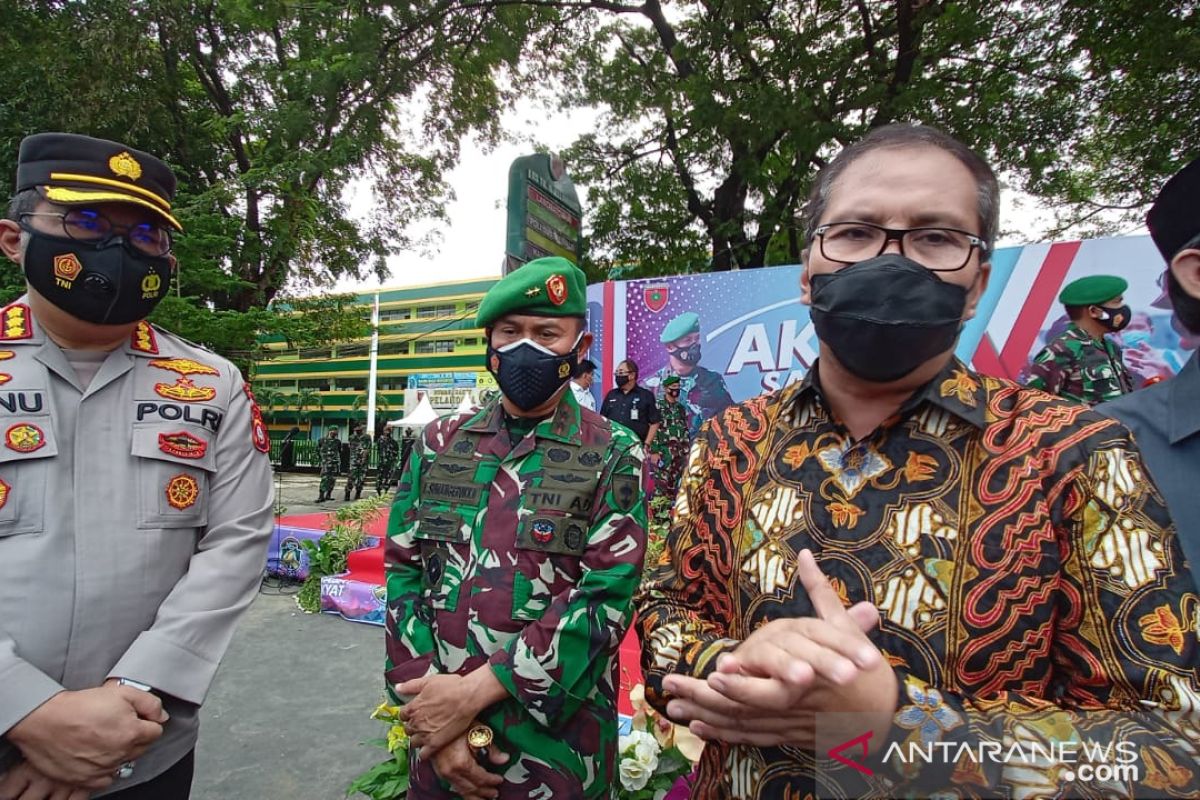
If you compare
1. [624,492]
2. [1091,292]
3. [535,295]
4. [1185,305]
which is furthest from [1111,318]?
[535,295]

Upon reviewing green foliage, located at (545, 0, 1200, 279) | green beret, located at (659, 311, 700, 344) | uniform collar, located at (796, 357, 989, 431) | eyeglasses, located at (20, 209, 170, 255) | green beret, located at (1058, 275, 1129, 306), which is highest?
green foliage, located at (545, 0, 1200, 279)

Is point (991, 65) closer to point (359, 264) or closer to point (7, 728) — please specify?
point (7, 728)

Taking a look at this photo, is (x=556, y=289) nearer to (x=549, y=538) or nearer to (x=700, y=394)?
(x=549, y=538)

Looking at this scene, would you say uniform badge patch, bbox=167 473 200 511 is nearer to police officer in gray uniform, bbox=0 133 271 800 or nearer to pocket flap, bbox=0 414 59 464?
police officer in gray uniform, bbox=0 133 271 800

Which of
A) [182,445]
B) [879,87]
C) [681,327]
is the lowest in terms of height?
[182,445]

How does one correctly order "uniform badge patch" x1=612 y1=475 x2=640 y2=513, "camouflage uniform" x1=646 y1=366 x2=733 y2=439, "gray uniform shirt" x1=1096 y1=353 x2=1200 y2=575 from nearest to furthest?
"gray uniform shirt" x1=1096 y1=353 x2=1200 y2=575 < "uniform badge patch" x1=612 y1=475 x2=640 y2=513 < "camouflage uniform" x1=646 y1=366 x2=733 y2=439

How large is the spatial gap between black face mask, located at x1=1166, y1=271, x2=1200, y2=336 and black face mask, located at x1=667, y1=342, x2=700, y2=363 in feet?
20.2

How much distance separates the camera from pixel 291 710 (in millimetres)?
3600

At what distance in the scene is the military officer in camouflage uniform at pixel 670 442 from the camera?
23.4ft

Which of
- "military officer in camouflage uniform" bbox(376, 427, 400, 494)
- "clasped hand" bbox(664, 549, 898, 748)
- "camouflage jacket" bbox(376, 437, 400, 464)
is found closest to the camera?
"clasped hand" bbox(664, 549, 898, 748)

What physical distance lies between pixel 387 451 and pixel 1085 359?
1635 centimetres

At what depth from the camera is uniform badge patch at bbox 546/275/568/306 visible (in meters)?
1.88

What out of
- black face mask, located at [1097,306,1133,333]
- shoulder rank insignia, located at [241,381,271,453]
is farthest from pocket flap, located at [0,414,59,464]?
black face mask, located at [1097,306,1133,333]

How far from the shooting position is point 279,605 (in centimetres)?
560
